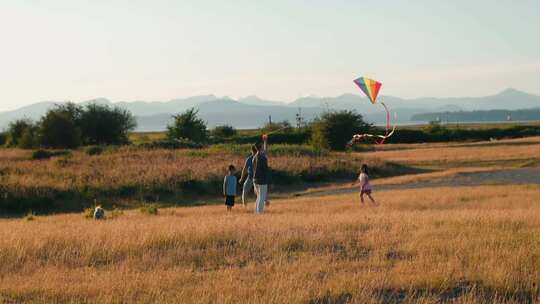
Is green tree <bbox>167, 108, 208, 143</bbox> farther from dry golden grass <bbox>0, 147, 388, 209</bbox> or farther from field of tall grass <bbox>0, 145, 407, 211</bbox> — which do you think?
dry golden grass <bbox>0, 147, 388, 209</bbox>

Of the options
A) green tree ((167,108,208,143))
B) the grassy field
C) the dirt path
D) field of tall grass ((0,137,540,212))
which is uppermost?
green tree ((167,108,208,143))

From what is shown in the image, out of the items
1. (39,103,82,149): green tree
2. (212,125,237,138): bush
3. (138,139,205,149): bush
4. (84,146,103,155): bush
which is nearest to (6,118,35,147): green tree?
(39,103,82,149): green tree

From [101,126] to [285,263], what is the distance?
80.3 m

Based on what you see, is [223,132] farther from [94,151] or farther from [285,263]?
[285,263]

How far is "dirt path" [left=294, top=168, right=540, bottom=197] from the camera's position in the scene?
1451 inches

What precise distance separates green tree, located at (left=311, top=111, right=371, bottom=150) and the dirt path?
1382 inches

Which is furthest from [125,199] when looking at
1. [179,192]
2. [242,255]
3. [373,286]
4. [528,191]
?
[373,286]

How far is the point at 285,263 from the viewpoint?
9891 mm

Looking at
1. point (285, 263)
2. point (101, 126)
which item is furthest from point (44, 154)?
point (285, 263)

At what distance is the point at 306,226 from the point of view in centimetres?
1386

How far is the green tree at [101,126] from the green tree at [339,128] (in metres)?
27.9

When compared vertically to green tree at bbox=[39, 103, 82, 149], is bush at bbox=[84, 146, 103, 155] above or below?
below

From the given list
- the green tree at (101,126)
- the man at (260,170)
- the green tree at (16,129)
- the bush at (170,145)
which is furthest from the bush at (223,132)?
the man at (260,170)

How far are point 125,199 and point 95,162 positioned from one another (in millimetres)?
16708
